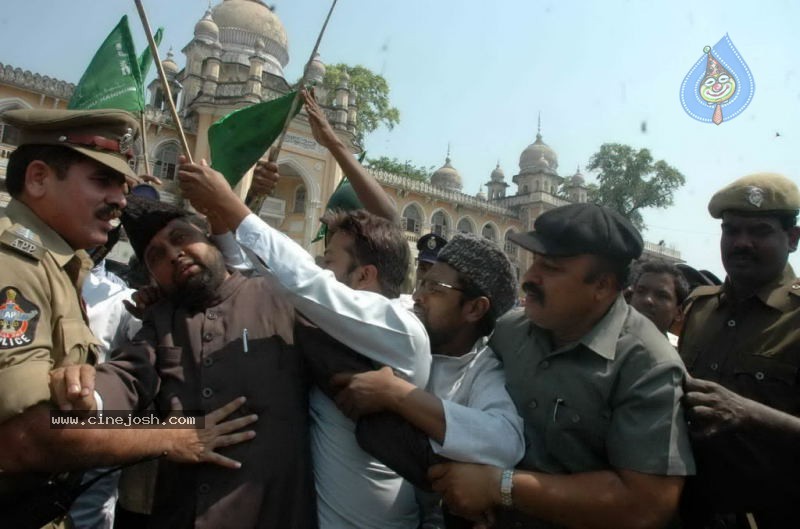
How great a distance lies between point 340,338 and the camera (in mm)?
1897

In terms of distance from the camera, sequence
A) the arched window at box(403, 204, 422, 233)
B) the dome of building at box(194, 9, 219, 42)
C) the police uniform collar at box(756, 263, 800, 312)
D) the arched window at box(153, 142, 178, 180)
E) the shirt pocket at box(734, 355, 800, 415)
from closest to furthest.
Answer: the shirt pocket at box(734, 355, 800, 415) < the police uniform collar at box(756, 263, 800, 312) < the arched window at box(153, 142, 178, 180) < the dome of building at box(194, 9, 219, 42) < the arched window at box(403, 204, 422, 233)

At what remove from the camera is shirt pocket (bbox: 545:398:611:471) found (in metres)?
1.80

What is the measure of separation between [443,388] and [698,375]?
1436mm

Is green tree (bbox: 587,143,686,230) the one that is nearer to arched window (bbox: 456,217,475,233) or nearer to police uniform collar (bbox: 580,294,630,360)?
arched window (bbox: 456,217,475,233)

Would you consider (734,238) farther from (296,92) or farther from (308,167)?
(308,167)

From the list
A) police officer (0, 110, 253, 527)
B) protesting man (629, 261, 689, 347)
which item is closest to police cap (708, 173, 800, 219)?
protesting man (629, 261, 689, 347)

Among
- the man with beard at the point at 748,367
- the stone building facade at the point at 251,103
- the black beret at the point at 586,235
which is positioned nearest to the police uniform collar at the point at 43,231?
the black beret at the point at 586,235

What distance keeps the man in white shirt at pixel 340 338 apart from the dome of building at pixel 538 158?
135 ft

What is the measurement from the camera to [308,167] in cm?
2364

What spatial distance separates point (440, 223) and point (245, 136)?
2899 centimetres

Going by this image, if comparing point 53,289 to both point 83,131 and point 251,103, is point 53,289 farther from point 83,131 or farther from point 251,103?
point 251,103

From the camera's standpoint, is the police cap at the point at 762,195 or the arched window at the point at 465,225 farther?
the arched window at the point at 465,225

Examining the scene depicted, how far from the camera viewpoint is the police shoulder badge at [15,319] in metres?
1.58

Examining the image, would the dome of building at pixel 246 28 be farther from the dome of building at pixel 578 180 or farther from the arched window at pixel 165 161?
the dome of building at pixel 578 180
